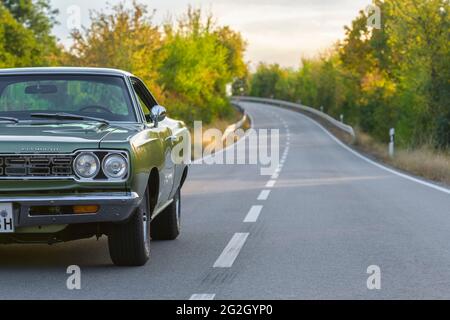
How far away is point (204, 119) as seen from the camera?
5353 centimetres

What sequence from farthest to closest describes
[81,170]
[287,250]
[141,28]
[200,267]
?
[141,28]
[287,250]
[200,267]
[81,170]

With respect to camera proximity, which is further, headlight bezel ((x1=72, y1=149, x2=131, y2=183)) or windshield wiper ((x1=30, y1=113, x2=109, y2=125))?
windshield wiper ((x1=30, y1=113, x2=109, y2=125))

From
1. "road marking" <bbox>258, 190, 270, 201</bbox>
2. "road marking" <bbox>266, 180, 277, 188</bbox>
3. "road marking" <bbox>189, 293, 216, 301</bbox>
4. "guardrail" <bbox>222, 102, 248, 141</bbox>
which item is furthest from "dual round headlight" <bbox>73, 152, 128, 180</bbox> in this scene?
"guardrail" <bbox>222, 102, 248, 141</bbox>

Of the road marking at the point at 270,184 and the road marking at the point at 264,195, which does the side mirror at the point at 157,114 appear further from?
the road marking at the point at 270,184

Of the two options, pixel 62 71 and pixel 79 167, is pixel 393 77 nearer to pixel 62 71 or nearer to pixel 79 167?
pixel 62 71

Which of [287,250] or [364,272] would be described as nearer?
[364,272]

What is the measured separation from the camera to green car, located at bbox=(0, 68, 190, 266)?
577 centimetres

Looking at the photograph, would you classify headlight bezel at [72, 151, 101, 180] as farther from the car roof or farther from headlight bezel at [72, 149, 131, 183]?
the car roof

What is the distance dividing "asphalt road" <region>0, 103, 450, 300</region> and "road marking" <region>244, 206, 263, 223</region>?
0.04 feet

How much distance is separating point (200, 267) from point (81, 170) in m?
1.33

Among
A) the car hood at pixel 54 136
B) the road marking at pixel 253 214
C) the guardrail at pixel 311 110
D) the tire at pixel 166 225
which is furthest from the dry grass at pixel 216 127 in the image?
the car hood at pixel 54 136

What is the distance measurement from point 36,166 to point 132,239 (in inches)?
36.6

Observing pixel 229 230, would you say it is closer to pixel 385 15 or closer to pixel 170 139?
pixel 170 139
